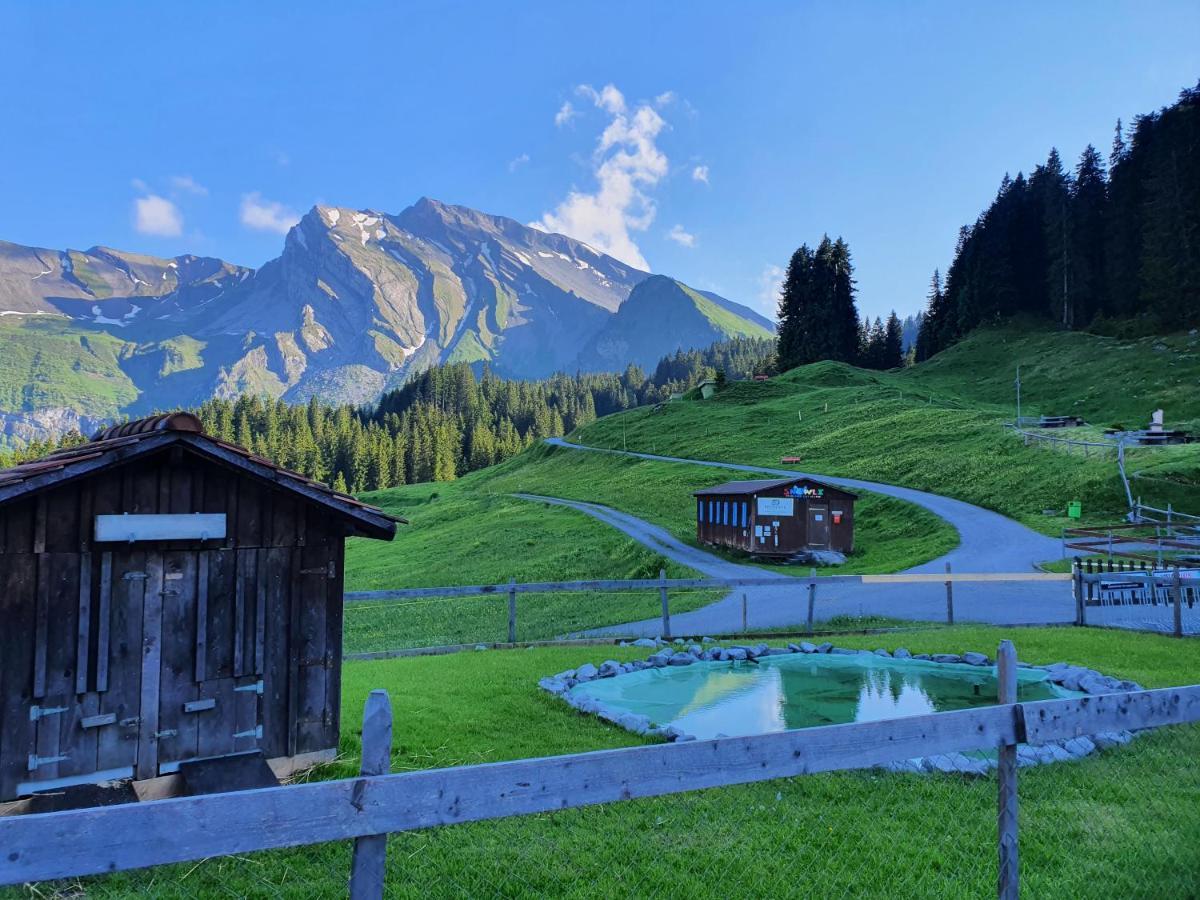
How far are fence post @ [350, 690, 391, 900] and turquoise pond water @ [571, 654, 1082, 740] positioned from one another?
7985 mm

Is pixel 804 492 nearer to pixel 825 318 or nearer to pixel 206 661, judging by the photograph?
pixel 206 661

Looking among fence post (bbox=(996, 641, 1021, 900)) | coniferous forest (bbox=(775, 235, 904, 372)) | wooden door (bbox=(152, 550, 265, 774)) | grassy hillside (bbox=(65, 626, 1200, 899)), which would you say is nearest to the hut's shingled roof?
wooden door (bbox=(152, 550, 265, 774))

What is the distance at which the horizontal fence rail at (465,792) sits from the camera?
238 cm

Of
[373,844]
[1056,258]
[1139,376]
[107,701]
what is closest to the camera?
[373,844]

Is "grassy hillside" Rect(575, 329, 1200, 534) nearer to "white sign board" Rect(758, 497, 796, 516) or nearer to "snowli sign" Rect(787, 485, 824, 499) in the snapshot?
"snowli sign" Rect(787, 485, 824, 499)

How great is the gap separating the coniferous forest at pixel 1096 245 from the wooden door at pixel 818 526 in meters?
59.7

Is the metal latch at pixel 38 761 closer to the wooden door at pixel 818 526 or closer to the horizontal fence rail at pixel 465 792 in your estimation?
the horizontal fence rail at pixel 465 792

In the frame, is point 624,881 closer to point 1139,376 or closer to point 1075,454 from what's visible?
point 1075,454

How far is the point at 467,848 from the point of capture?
596 cm

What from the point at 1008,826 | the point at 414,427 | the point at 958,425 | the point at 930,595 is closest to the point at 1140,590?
the point at 930,595

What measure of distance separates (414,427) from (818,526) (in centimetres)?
10728

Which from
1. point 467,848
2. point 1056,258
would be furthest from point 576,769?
point 1056,258

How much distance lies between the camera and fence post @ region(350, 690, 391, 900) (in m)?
2.87

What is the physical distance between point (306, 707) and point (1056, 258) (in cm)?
10637
